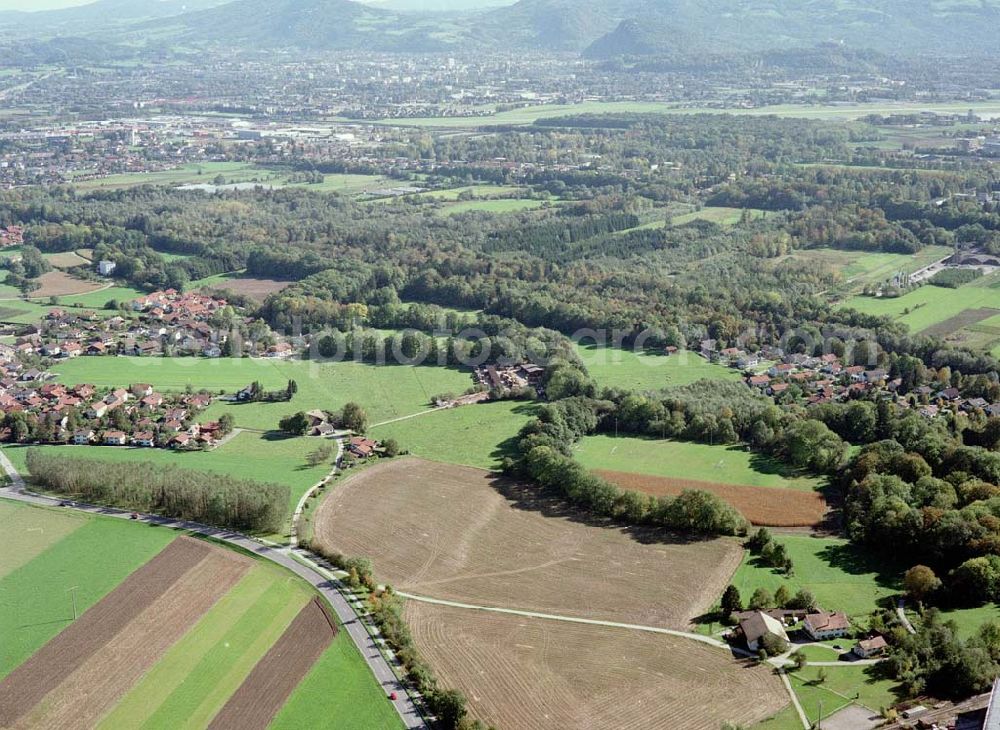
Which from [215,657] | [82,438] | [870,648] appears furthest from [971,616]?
[82,438]

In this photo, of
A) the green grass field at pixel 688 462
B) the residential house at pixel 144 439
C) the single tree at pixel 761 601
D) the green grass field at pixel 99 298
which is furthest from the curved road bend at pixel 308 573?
the green grass field at pixel 99 298

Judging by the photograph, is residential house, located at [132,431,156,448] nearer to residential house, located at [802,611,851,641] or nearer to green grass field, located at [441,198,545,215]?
residential house, located at [802,611,851,641]

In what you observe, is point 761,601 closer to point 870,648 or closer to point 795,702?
point 870,648

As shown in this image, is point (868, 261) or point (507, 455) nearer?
point (507, 455)

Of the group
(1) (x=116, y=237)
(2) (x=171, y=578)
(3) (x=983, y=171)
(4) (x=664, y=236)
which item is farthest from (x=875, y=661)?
(3) (x=983, y=171)

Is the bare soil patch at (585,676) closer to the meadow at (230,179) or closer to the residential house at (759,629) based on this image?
the residential house at (759,629)

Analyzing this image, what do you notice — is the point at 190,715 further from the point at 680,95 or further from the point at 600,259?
the point at 680,95
